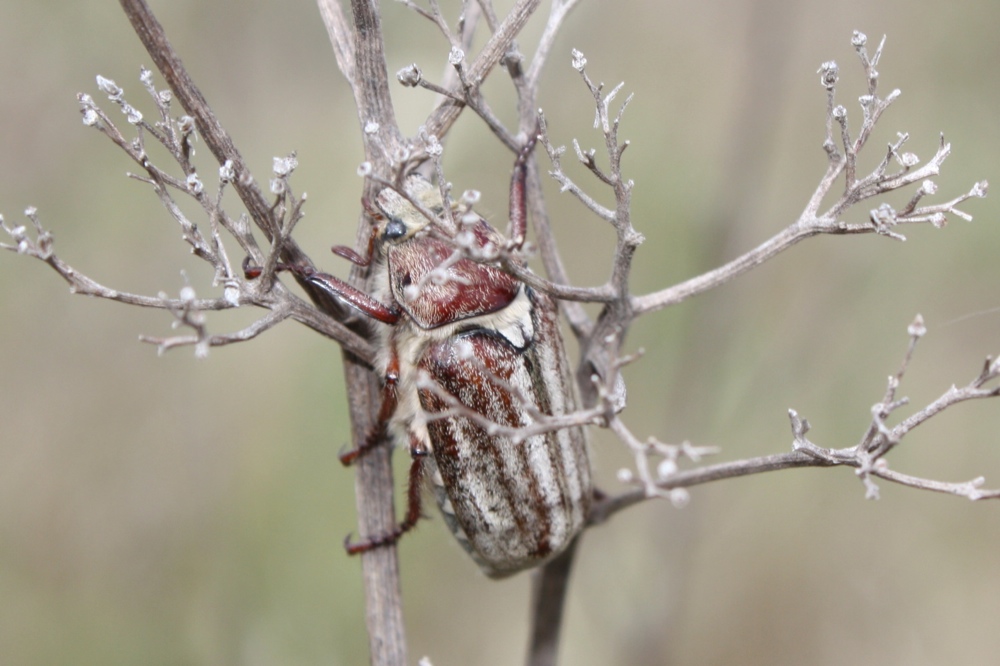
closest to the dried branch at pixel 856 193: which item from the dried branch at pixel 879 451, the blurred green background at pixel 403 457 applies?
the dried branch at pixel 879 451

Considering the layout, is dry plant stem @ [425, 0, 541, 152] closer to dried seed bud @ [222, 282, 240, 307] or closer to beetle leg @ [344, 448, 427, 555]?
dried seed bud @ [222, 282, 240, 307]

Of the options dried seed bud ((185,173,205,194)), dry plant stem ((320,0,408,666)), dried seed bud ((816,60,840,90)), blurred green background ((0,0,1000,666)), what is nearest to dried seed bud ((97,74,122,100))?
dried seed bud ((185,173,205,194))

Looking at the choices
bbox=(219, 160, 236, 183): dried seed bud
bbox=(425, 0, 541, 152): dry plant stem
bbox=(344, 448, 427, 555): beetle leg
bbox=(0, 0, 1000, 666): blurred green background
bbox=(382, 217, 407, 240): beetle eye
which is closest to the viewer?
bbox=(219, 160, 236, 183): dried seed bud

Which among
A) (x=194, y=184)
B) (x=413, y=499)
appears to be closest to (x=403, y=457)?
(x=413, y=499)

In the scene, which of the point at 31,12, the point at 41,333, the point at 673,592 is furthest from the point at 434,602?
the point at 31,12

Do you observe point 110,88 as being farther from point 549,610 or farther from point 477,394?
point 549,610

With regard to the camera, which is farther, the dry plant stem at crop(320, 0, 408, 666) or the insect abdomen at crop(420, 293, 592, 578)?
the insect abdomen at crop(420, 293, 592, 578)

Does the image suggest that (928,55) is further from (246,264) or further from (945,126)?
(246,264)
